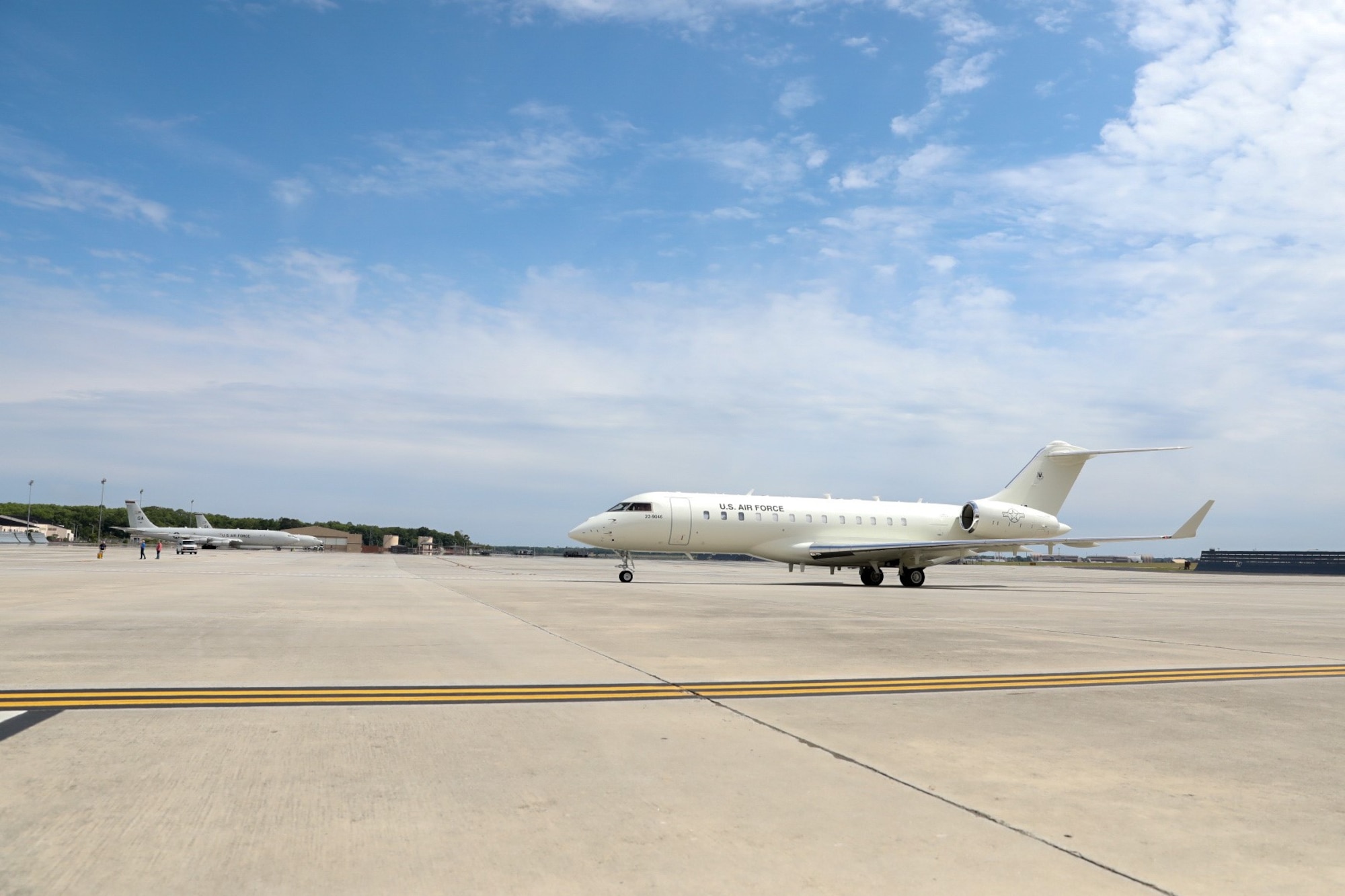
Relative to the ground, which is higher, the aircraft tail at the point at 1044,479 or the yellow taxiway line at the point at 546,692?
the aircraft tail at the point at 1044,479

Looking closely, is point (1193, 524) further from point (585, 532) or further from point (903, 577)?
point (585, 532)

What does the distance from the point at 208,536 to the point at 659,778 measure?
121 meters

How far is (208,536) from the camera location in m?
110

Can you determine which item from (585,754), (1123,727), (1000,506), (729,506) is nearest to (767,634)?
(1123,727)

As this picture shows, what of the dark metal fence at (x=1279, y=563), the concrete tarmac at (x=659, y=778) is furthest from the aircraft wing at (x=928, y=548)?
the dark metal fence at (x=1279, y=563)

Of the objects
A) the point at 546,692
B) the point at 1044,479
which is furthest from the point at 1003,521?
the point at 546,692

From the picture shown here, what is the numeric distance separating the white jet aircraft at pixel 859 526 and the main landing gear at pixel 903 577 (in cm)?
4

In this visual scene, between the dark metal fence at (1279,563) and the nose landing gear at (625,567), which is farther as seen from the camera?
the dark metal fence at (1279,563)

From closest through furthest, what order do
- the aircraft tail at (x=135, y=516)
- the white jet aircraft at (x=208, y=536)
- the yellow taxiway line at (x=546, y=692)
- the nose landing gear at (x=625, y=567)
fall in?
the yellow taxiway line at (x=546, y=692) < the nose landing gear at (x=625, y=567) < the aircraft tail at (x=135, y=516) < the white jet aircraft at (x=208, y=536)

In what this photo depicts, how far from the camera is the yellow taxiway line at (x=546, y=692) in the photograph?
21.8ft

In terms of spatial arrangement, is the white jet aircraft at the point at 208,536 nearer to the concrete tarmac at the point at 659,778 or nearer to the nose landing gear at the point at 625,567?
the nose landing gear at the point at 625,567

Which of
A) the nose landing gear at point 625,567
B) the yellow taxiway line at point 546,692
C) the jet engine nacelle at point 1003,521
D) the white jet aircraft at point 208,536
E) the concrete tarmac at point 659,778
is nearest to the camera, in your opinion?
the concrete tarmac at point 659,778

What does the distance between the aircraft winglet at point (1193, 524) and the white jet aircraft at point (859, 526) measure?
0.04 m

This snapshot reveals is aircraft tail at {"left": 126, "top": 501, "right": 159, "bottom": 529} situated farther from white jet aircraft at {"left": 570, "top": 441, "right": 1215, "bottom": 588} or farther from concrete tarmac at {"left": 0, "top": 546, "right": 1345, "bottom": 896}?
concrete tarmac at {"left": 0, "top": 546, "right": 1345, "bottom": 896}
